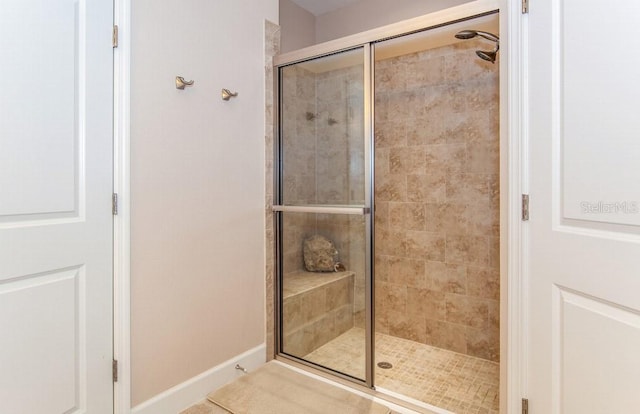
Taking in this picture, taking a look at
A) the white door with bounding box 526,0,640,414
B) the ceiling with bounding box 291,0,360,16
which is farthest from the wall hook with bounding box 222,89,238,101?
the white door with bounding box 526,0,640,414

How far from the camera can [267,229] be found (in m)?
2.41

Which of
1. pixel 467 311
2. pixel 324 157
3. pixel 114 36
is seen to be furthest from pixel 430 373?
pixel 114 36

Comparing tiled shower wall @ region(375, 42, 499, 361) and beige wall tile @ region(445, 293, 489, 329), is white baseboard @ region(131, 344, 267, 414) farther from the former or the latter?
beige wall tile @ region(445, 293, 489, 329)

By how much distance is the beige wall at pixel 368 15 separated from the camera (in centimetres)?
273

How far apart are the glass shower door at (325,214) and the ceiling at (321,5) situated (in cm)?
100

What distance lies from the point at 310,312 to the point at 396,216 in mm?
1028

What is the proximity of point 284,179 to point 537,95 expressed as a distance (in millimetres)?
1552

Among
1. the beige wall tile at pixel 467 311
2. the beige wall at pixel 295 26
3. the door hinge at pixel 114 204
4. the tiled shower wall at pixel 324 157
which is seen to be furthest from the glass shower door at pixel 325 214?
the door hinge at pixel 114 204

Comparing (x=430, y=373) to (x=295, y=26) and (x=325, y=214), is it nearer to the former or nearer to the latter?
(x=325, y=214)

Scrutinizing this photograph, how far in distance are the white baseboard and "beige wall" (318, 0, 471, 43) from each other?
2.61 metres

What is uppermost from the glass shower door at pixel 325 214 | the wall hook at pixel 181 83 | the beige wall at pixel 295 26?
the beige wall at pixel 295 26

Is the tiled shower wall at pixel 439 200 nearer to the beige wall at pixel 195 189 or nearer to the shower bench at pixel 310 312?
the shower bench at pixel 310 312

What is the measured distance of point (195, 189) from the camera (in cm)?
197

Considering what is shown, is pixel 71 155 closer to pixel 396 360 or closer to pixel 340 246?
pixel 340 246
